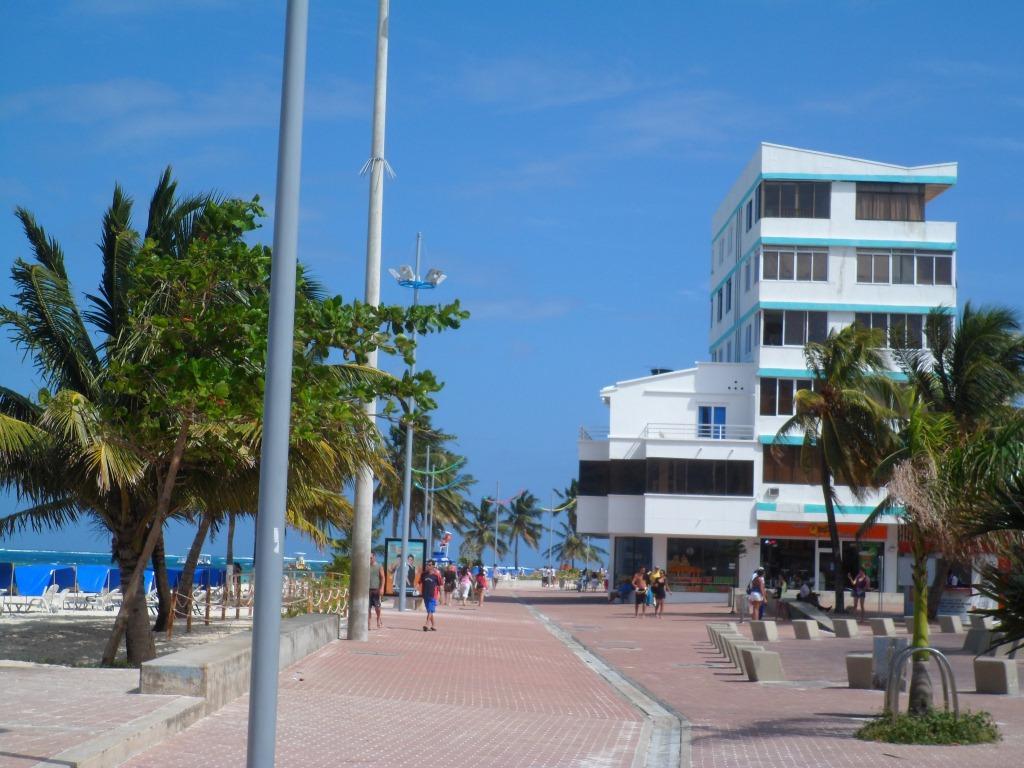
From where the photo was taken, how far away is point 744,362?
6044cm

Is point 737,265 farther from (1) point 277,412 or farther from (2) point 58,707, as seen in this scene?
(1) point 277,412

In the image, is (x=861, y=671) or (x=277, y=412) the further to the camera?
(x=861, y=671)

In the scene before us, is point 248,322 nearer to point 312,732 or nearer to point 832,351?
point 312,732

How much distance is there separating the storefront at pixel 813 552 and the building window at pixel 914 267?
11.4m

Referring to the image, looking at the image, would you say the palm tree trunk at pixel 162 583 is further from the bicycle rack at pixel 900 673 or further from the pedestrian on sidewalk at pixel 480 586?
the pedestrian on sidewalk at pixel 480 586

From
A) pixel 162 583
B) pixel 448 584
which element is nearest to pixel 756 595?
pixel 448 584

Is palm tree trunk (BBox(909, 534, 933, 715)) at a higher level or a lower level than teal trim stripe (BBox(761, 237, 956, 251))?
lower

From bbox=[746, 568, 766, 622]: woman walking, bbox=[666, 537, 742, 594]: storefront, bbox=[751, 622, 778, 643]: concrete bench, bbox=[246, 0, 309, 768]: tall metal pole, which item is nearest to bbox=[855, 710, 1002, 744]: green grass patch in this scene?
bbox=[246, 0, 309, 768]: tall metal pole

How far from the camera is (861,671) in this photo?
65.5ft

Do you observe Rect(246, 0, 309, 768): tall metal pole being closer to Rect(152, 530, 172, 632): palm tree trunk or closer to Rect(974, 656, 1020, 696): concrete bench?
Rect(974, 656, 1020, 696): concrete bench

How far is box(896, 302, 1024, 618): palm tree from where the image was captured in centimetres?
4053

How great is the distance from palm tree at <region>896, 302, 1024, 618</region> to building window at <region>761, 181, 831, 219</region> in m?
16.2

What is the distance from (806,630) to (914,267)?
93.6 ft

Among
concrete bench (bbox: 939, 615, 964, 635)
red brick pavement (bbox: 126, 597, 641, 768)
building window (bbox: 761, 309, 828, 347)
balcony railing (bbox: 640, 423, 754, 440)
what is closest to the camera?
red brick pavement (bbox: 126, 597, 641, 768)
